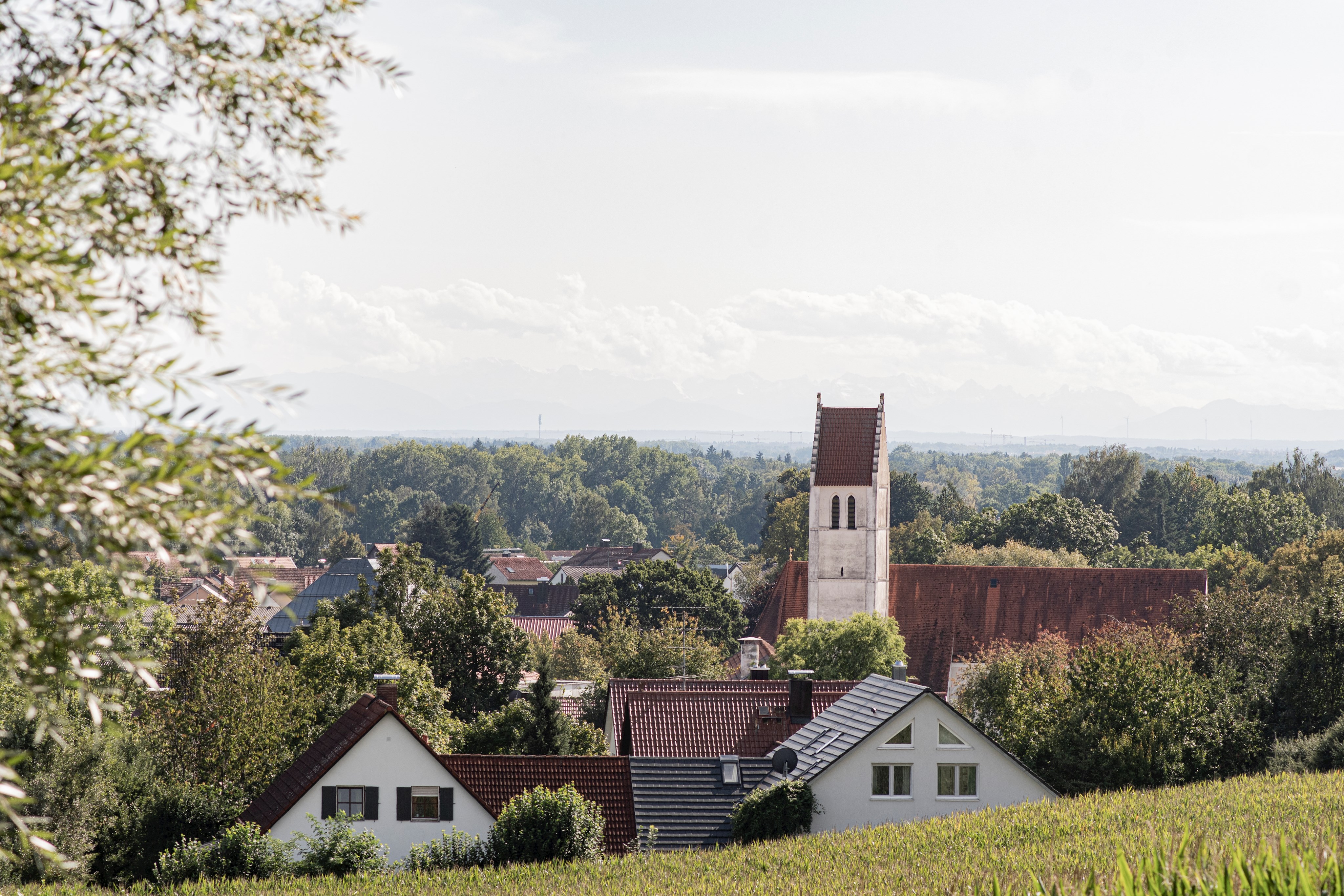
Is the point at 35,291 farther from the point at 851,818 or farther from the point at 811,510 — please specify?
the point at 811,510

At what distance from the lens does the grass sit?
12.1 metres

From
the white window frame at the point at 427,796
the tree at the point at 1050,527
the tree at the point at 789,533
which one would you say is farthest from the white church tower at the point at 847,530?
the tree at the point at 789,533

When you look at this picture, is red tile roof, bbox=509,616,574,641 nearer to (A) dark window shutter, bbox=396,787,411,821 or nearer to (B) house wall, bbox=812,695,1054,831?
(A) dark window shutter, bbox=396,787,411,821

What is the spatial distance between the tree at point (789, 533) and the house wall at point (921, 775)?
227 ft

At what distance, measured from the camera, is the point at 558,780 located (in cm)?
2639

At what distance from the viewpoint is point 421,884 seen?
1823 centimetres

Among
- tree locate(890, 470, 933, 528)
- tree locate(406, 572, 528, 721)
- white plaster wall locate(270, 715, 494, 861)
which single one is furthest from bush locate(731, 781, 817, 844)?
tree locate(890, 470, 933, 528)

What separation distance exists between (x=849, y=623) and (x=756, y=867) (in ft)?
99.8

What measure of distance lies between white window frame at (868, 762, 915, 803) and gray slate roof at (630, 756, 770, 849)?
8.10 feet

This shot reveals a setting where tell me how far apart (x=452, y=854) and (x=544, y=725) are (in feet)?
38.1

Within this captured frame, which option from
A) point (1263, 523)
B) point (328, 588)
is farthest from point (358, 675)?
point (1263, 523)

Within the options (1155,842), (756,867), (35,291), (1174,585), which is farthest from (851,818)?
(1174,585)

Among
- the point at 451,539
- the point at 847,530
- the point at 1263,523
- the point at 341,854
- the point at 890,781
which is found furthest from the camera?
the point at 451,539

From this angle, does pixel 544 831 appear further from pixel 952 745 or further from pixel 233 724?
pixel 233 724
